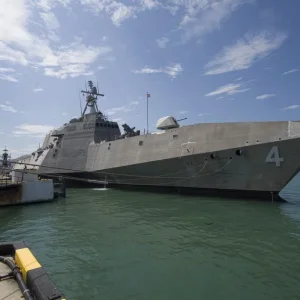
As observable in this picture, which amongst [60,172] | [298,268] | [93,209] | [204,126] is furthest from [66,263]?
[60,172]

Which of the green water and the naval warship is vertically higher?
the naval warship

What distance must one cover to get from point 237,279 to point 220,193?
384 inches

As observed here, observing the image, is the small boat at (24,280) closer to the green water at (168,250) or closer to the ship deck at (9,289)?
the ship deck at (9,289)

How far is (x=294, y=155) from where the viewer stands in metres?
12.2

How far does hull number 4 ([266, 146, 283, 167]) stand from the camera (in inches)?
491

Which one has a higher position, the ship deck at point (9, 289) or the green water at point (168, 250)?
the ship deck at point (9, 289)

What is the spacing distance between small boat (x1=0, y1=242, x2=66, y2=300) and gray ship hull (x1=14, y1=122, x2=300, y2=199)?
11.6 m

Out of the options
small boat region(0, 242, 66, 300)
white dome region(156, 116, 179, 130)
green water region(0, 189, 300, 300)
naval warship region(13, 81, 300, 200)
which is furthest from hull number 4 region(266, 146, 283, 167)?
small boat region(0, 242, 66, 300)

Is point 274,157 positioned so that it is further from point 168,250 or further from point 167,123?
point 168,250

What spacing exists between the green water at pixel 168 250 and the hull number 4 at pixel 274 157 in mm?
2058

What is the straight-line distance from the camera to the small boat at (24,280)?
255 centimetres

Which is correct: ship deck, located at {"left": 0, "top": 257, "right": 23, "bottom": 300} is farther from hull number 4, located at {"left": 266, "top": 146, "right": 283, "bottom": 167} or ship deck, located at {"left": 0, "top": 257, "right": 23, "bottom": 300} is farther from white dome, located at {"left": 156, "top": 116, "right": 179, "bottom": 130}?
white dome, located at {"left": 156, "top": 116, "right": 179, "bottom": 130}

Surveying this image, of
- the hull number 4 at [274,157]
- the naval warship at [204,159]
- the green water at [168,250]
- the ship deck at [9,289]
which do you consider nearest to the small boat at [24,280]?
the ship deck at [9,289]

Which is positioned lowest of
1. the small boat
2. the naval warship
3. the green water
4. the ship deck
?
the green water
